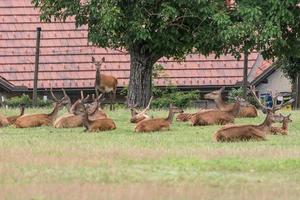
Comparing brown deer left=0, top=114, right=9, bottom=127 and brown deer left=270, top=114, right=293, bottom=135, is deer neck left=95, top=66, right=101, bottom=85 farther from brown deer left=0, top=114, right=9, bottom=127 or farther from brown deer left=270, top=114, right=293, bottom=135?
brown deer left=270, top=114, right=293, bottom=135

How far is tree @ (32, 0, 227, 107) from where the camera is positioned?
2520cm

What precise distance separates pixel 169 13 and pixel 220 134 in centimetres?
864

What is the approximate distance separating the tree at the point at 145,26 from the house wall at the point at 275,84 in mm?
16262

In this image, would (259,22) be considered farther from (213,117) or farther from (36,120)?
(36,120)

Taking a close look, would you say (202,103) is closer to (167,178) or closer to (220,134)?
(220,134)

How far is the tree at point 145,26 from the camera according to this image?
25.2m

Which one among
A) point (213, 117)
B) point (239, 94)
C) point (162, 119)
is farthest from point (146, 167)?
point (239, 94)

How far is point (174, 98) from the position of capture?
38.0 meters

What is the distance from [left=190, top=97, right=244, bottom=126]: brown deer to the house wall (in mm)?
22466

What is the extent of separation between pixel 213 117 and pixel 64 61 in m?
20.7

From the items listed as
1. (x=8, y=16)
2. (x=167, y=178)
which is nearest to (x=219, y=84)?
(x=8, y=16)

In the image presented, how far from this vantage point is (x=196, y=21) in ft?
Result: 87.4

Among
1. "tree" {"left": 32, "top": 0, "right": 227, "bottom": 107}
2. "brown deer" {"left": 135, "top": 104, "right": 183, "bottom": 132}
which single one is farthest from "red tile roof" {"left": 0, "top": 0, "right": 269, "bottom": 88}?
"brown deer" {"left": 135, "top": 104, "right": 183, "bottom": 132}

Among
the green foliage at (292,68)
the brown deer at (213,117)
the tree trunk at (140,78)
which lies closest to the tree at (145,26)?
the tree trunk at (140,78)
